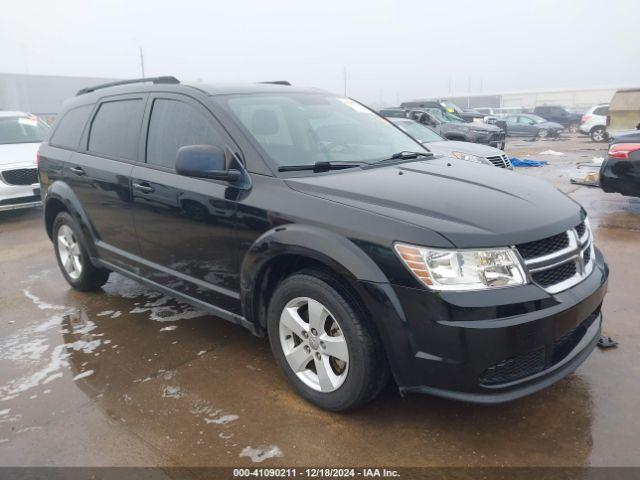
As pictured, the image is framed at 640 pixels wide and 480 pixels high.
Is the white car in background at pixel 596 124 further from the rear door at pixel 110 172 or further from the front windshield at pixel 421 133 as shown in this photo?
the rear door at pixel 110 172

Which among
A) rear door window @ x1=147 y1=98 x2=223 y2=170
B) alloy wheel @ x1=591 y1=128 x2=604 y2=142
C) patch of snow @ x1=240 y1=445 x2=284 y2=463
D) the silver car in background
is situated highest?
rear door window @ x1=147 y1=98 x2=223 y2=170

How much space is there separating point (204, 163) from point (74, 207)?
2143mm

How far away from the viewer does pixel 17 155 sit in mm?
8242

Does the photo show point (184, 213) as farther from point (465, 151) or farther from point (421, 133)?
point (421, 133)

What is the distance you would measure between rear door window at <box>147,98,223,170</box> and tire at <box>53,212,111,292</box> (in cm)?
139

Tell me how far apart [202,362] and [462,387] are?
181 centimetres

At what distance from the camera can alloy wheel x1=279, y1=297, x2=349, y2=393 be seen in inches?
104

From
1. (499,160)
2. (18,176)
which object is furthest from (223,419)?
(18,176)

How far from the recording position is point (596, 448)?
8.03ft

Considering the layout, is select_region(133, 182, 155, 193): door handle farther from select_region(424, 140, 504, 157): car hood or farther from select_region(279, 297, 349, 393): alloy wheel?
select_region(424, 140, 504, 157): car hood

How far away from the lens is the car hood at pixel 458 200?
7.72ft

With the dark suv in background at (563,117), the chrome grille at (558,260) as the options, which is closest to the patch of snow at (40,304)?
the chrome grille at (558,260)

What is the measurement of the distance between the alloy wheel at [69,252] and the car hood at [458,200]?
2832 millimetres

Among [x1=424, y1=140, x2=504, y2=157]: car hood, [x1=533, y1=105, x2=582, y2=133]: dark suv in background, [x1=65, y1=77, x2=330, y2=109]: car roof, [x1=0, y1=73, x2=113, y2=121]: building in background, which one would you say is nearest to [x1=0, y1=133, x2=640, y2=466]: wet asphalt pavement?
[x1=65, y1=77, x2=330, y2=109]: car roof
